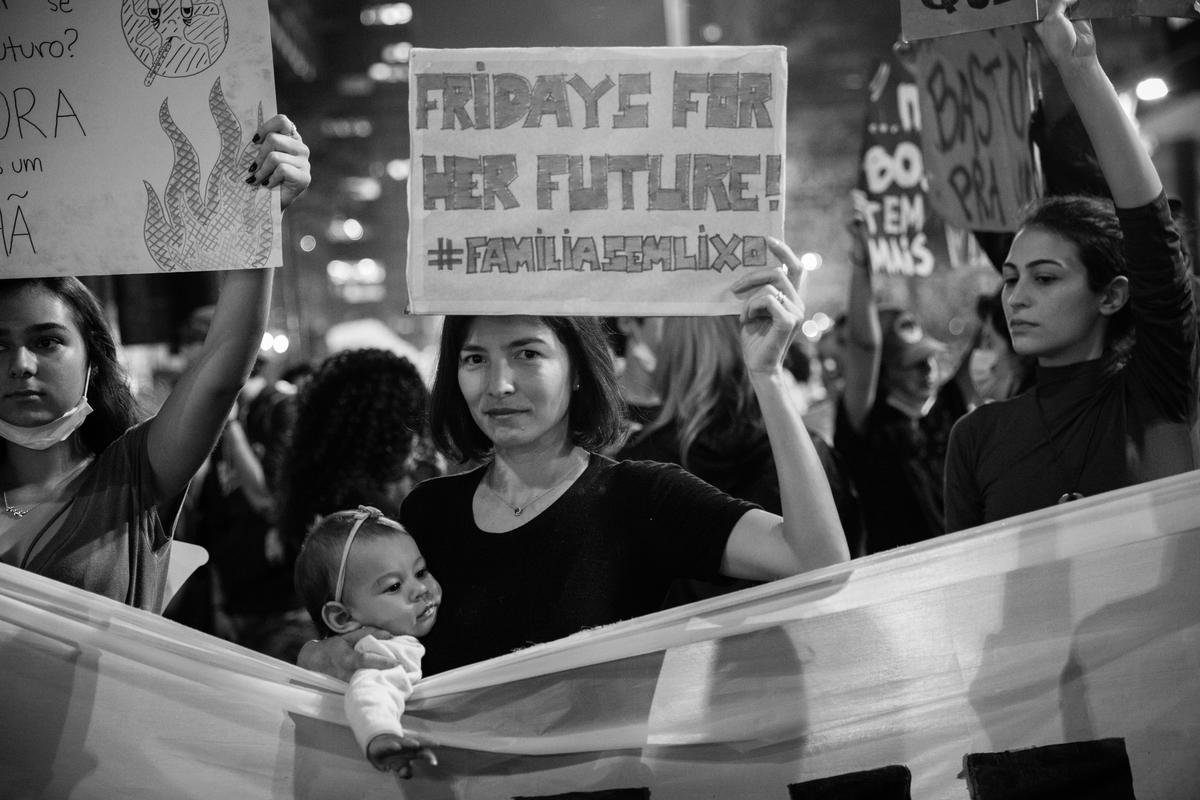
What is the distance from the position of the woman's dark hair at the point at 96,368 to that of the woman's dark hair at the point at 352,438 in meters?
1.06

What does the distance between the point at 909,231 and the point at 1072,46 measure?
290cm

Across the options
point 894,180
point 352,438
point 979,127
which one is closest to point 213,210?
point 352,438

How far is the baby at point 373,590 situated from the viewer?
2.03 meters

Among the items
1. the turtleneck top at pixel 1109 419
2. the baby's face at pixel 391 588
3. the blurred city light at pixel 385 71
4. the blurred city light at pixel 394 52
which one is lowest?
the baby's face at pixel 391 588

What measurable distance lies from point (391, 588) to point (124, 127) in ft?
3.46

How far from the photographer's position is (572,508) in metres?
2.13

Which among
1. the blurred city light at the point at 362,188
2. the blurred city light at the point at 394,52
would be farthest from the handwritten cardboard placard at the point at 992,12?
the blurred city light at the point at 362,188

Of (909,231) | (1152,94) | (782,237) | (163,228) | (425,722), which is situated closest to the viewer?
(425,722)

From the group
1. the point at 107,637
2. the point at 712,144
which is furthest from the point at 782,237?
the point at 107,637

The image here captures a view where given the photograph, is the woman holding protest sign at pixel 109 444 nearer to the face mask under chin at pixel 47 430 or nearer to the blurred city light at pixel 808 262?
the face mask under chin at pixel 47 430

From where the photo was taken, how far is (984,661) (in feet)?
6.61

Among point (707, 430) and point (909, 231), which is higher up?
point (909, 231)

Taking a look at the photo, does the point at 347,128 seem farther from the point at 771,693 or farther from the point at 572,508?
the point at 771,693

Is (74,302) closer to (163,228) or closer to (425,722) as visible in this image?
(163,228)
